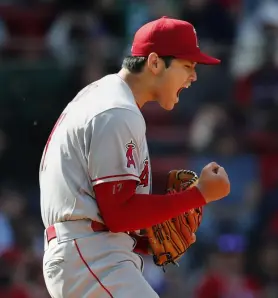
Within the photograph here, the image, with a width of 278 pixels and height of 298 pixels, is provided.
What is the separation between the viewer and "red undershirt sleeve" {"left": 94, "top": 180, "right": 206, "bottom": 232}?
361 cm

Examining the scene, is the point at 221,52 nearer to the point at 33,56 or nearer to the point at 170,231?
the point at 33,56

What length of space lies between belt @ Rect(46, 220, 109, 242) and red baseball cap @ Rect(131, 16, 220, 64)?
724 mm

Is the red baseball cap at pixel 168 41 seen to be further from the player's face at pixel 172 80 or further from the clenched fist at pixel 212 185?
the clenched fist at pixel 212 185

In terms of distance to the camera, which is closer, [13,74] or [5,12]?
[13,74]

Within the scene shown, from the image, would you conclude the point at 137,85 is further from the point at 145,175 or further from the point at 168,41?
the point at 145,175

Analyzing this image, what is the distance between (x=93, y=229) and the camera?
3.70 m

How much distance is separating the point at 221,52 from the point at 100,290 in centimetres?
608

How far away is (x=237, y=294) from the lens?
26.6ft

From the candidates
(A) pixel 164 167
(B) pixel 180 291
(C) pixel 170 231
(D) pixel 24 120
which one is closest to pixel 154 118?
(A) pixel 164 167

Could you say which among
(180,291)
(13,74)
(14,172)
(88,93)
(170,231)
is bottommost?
(180,291)

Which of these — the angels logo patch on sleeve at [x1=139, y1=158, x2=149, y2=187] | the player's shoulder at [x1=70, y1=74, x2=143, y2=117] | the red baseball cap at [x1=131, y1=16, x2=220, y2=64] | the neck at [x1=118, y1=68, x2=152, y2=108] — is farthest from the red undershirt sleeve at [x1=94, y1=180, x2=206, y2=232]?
the red baseball cap at [x1=131, y1=16, x2=220, y2=64]

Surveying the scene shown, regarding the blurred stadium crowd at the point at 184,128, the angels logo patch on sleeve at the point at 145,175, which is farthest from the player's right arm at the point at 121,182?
the blurred stadium crowd at the point at 184,128

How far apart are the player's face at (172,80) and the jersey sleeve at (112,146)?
293 mm

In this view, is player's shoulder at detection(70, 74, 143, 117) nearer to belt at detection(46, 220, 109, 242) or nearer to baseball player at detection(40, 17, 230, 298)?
baseball player at detection(40, 17, 230, 298)
